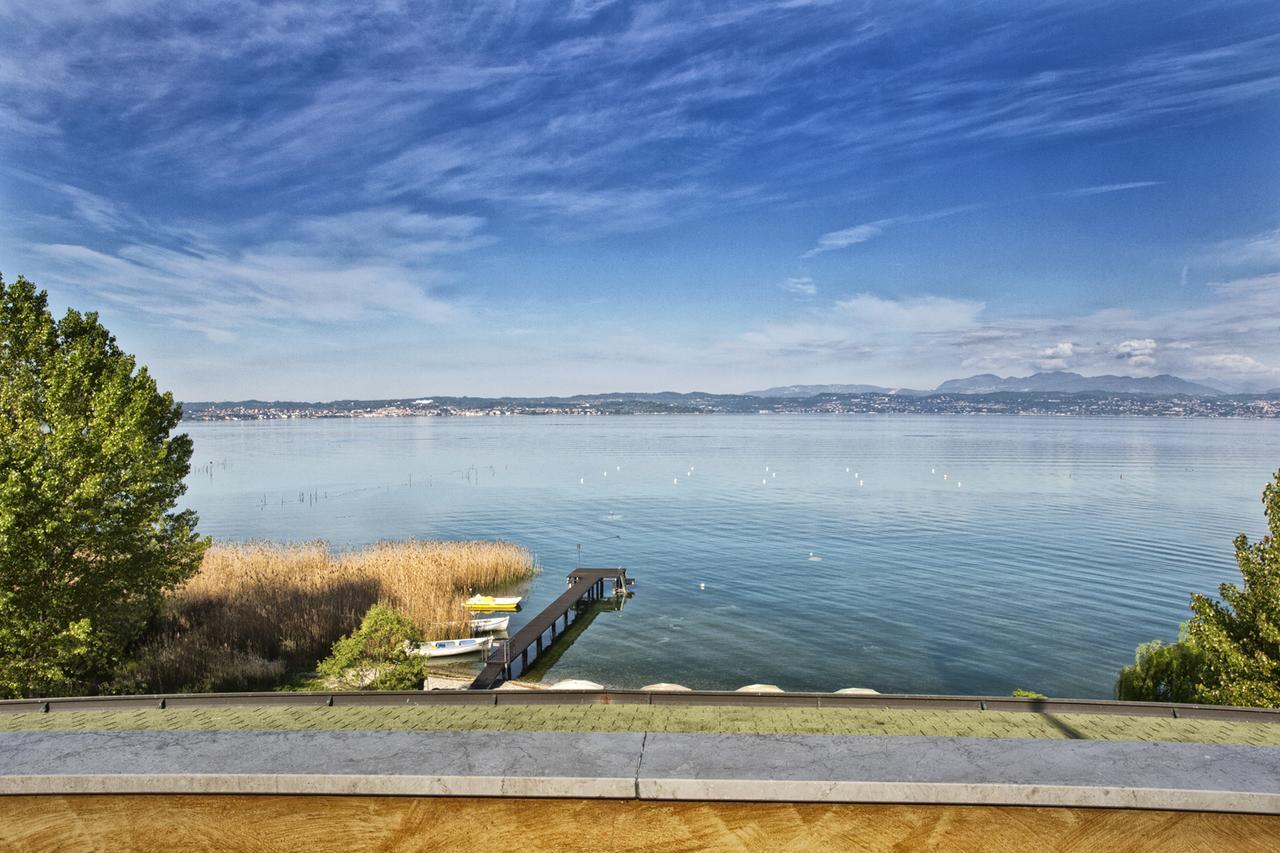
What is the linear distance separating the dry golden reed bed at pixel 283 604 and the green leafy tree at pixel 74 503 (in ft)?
6.13

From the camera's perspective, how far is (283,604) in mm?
27953

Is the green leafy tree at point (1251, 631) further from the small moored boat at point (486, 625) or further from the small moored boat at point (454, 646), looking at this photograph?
the small moored boat at point (486, 625)

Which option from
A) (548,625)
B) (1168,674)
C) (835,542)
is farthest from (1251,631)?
(835,542)

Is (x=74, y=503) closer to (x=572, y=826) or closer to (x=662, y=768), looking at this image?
(x=572, y=826)

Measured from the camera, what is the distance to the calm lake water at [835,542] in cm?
2603

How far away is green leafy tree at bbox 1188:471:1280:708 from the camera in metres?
13.9

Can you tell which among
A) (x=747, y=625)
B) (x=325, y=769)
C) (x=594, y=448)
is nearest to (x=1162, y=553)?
(x=747, y=625)

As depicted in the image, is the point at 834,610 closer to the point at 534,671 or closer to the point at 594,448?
the point at 534,671

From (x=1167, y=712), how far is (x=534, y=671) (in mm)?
22437

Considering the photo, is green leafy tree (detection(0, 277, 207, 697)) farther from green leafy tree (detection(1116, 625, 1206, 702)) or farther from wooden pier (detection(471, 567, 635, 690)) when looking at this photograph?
green leafy tree (detection(1116, 625, 1206, 702))

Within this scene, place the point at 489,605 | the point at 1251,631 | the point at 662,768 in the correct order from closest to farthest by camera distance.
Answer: the point at 662,768 < the point at 1251,631 < the point at 489,605

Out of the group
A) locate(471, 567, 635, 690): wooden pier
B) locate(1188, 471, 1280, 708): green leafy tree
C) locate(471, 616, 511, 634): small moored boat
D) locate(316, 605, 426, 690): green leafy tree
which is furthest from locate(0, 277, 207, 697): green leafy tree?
locate(1188, 471, 1280, 708): green leafy tree

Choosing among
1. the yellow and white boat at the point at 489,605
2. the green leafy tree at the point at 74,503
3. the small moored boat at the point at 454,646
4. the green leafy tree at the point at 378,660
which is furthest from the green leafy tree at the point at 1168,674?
the green leafy tree at the point at 74,503

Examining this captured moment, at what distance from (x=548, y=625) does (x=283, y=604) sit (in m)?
10.0
